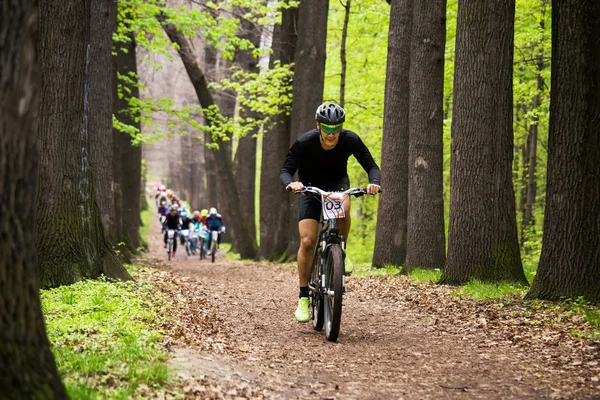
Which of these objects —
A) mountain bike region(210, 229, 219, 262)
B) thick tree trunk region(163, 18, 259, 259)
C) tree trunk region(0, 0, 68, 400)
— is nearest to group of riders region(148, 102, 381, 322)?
tree trunk region(0, 0, 68, 400)

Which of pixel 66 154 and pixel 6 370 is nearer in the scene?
pixel 6 370

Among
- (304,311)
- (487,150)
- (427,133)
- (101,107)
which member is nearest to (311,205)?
(304,311)

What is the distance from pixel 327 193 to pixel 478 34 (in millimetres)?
4957

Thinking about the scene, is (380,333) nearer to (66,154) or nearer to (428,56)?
(66,154)

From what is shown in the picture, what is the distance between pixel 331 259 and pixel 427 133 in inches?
270

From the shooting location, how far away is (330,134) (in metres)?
7.16

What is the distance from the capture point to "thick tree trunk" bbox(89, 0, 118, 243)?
13.2m

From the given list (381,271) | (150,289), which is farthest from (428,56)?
(150,289)

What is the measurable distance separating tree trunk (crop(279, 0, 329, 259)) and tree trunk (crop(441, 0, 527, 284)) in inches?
321

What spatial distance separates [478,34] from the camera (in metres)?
10.4

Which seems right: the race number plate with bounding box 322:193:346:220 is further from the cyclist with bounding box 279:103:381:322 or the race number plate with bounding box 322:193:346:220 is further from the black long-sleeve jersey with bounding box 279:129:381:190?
the black long-sleeve jersey with bounding box 279:129:381:190

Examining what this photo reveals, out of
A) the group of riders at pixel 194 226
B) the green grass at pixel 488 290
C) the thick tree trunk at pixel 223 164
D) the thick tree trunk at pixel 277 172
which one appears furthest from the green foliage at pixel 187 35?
the green grass at pixel 488 290

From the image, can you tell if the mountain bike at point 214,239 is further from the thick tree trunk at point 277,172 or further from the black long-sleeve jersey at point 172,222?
the thick tree trunk at point 277,172

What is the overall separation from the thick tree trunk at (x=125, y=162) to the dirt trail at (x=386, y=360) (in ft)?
28.9
